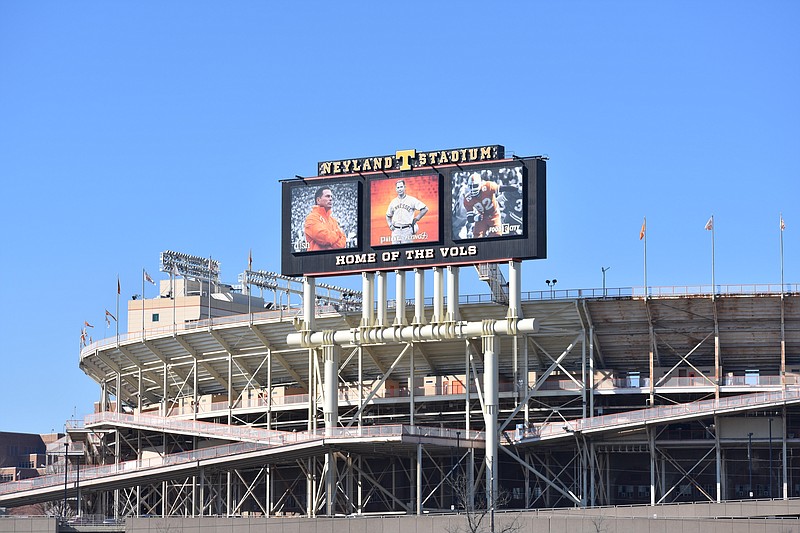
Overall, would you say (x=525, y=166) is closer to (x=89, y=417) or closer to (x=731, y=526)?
(x=731, y=526)

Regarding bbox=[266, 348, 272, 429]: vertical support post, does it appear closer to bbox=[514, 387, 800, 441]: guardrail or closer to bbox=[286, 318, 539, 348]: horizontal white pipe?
bbox=[286, 318, 539, 348]: horizontal white pipe

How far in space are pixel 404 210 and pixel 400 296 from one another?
20.7ft

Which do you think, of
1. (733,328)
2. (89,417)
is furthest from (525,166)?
(89,417)

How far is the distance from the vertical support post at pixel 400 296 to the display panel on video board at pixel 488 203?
5.50 m

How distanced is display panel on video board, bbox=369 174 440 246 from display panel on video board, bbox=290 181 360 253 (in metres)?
1.60

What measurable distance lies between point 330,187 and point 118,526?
2952cm

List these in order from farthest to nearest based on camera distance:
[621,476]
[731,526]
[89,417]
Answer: [89,417], [621,476], [731,526]

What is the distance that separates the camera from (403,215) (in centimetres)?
11531

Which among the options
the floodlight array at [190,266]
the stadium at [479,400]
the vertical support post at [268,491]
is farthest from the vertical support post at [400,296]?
the floodlight array at [190,266]

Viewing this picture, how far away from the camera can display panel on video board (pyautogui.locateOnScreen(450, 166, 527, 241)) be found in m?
112

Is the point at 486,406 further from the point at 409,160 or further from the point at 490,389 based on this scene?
the point at 409,160

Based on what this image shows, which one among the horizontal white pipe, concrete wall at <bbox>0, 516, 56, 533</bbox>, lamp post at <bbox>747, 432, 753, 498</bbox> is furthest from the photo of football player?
concrete wall at <bbox>0, 516, 56, 533</bbox>

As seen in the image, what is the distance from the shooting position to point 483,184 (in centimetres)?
11319

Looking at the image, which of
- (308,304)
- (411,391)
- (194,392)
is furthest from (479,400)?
(194,392)
